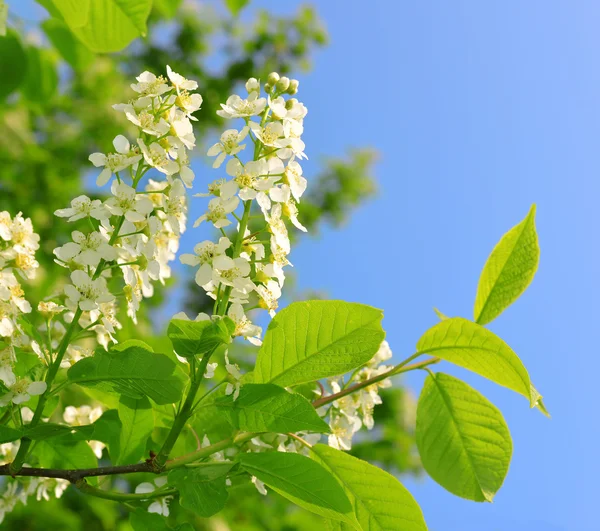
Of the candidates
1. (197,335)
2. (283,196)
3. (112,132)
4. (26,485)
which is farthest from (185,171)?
(112,132)

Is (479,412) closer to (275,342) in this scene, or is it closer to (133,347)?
(275,342)

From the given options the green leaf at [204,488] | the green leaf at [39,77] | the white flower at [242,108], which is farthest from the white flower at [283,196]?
the green leaf at [39,77]

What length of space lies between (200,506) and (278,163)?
45 cm

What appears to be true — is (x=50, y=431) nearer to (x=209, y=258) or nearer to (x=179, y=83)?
(x=209, y=258)

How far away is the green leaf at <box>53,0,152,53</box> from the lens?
1.19 meters

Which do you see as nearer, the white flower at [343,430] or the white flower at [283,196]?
the white flower at [283,196]

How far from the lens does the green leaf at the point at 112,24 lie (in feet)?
3.90

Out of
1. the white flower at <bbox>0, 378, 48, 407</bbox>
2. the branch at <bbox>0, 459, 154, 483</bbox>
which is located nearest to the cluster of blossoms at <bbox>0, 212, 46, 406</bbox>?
the white flower at <bbox>0, 378, 48, 407</bbox>

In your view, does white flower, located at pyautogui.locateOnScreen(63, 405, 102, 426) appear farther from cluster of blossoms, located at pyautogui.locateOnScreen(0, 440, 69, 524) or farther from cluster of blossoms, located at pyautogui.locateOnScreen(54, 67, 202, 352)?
cluster of blossoms, located at pyautogui.locateOnScreen(54, 67, 202, 352)

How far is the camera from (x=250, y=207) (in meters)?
0.83

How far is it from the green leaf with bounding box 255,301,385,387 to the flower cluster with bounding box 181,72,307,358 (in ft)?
0.15

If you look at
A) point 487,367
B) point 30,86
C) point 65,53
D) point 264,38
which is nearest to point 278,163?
point 487,367

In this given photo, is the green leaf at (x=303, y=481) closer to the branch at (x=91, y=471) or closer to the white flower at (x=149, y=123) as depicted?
the branch at (x=91, y=471)

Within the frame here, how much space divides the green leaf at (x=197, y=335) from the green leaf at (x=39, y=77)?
5.81ft
